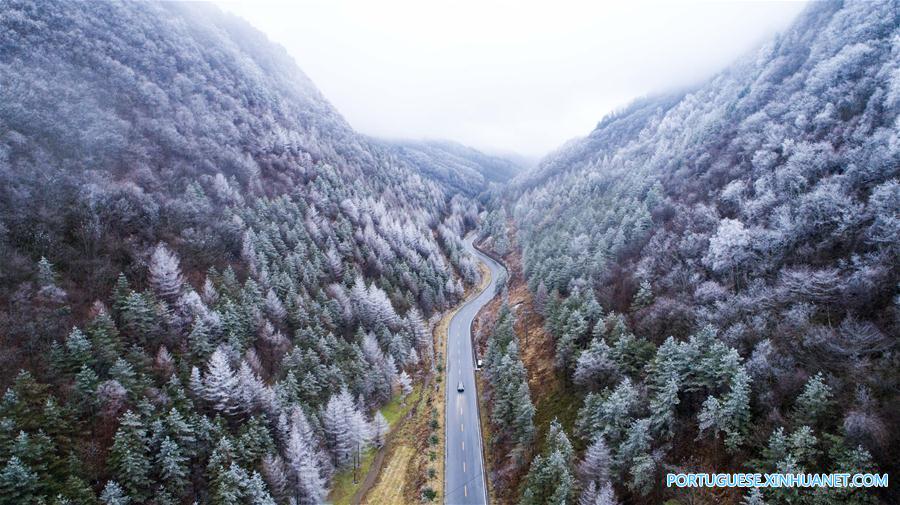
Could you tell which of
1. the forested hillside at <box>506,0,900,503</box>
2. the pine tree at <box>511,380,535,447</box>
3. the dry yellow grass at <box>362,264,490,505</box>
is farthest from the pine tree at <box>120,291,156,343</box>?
the forested hillside at <box>506,0,900,503</box>

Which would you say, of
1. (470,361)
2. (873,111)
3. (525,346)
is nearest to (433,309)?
(470,361)

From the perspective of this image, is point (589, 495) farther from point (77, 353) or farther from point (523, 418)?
point (77, 353)

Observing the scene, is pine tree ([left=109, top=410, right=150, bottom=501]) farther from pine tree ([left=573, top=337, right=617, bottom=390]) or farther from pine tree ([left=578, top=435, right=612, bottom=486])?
pine tree ([left=573, top=337, right=617, bottom=390])

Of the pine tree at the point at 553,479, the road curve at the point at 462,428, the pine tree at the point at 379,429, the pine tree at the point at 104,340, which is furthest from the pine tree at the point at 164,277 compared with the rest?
the pine tree at the point at 553,479

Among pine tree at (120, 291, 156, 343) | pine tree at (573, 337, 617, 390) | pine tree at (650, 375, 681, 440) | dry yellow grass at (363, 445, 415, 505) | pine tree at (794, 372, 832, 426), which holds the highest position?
pine tree at (794, 372, 832, 426)

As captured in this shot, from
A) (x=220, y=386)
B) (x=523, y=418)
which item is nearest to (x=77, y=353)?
(x=220, y=386)

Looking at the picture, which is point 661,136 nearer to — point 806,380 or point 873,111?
point 873,111

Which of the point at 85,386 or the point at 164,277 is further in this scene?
the point at 164,277
